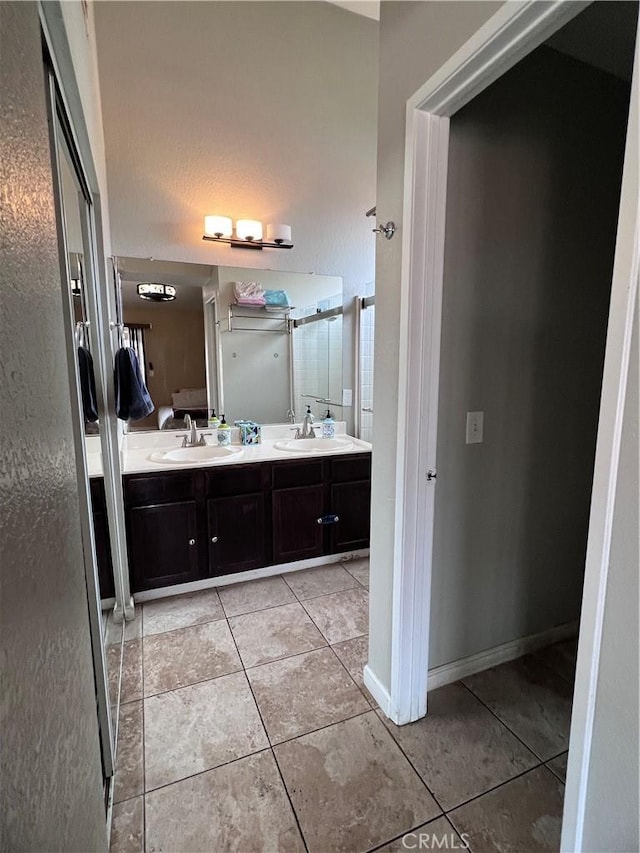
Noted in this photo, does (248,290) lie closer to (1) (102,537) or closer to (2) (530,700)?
(1) (102,537)

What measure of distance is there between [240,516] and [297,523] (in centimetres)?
37

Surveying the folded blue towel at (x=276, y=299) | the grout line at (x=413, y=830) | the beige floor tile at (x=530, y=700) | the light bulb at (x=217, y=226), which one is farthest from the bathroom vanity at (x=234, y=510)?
Answer: the grout line at (x=413, y=830)

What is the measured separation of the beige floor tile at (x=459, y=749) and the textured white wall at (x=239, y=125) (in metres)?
2.67

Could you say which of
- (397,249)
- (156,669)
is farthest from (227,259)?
(156,669)

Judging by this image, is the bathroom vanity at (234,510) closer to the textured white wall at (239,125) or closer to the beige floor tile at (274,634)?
the beige floor tile at (274,634)

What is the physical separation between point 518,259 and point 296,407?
6.15 ft

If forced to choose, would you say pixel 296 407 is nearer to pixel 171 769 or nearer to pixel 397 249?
pixel 397 249

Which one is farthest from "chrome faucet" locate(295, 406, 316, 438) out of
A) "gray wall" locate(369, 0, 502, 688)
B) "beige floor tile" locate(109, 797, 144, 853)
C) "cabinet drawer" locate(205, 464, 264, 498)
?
"beige floor tile" locate(109, 797, 144, 853)

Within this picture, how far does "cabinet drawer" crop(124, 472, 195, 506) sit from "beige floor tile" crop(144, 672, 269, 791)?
0.92 meters

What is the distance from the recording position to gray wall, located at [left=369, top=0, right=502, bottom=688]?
1171 mm

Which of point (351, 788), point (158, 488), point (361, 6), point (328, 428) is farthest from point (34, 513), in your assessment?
point (361, 6)

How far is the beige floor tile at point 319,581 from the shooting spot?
248 cm

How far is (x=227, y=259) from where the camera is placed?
274 cm

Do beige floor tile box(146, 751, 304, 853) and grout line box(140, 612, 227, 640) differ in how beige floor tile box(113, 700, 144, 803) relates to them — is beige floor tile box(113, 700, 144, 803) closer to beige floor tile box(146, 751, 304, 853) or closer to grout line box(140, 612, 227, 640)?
beige floor tile box(146, 751, 304, 853)
